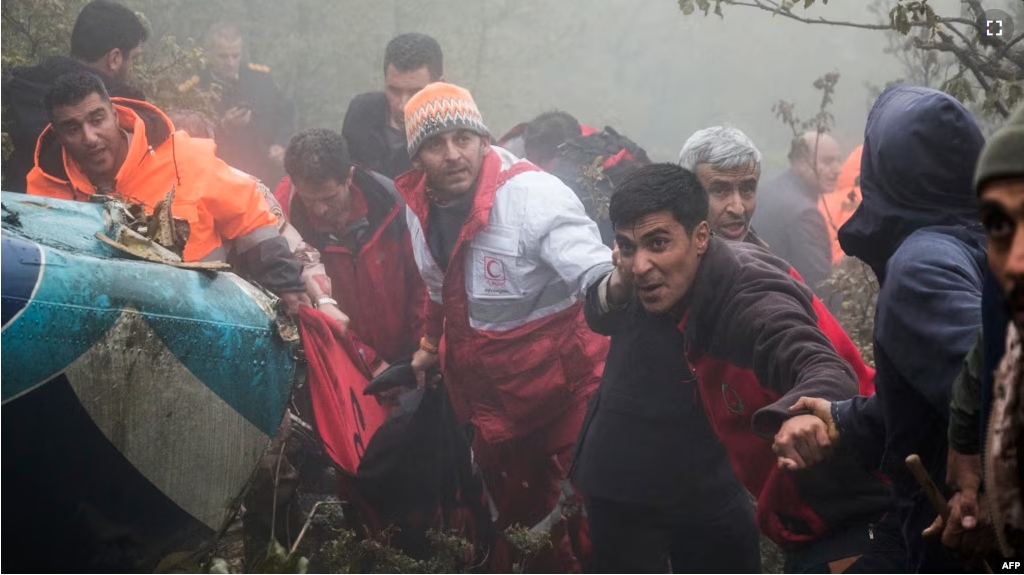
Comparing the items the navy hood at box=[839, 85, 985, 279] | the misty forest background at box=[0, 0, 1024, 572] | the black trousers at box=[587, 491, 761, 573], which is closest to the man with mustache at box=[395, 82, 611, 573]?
the misty forest background at box=[0, 0, 1024, 572]

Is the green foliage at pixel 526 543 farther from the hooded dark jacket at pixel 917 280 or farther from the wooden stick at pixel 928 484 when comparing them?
the wooden stick at pixel 928 484

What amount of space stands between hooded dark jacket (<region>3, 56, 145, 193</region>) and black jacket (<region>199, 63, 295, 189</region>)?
9.71 feet

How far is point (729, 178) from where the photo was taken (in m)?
4.14

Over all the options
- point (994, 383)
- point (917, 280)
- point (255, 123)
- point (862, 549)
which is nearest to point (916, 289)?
point (917, 280)

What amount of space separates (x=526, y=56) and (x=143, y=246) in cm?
1324

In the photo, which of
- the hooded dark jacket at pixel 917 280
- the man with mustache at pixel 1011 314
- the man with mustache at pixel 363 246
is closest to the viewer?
the man with mustache at pixel 1011 314

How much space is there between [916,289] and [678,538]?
1.62 meters

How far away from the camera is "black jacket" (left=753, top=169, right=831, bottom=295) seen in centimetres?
711

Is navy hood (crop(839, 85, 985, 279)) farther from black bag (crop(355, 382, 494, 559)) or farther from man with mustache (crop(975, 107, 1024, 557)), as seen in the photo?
black bag (crop(355, 382, 494, 559))

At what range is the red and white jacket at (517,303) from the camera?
439cm

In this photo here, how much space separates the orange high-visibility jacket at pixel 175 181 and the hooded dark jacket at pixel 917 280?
3.04 meters

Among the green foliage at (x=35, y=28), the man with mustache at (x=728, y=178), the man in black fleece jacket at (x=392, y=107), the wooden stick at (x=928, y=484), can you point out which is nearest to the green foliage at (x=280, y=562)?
the wooden stick at (x=928, y=484)

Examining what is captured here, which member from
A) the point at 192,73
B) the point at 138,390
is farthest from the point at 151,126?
the point at 192,73

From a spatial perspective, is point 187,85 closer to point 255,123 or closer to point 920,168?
point 255,123
